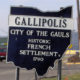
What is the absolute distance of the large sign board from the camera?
7000mm

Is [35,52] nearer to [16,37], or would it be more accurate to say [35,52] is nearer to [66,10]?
[16,37]

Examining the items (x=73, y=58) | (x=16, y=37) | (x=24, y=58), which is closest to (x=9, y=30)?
(x=16, y=37)

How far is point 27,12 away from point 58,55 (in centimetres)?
112

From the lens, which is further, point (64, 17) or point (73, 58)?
point (73, 58)

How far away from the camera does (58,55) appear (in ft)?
23.3

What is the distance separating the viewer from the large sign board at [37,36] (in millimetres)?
7000

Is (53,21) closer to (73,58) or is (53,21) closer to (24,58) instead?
(24,58)

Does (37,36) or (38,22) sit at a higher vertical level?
(38,22)

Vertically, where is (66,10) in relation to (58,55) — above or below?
above

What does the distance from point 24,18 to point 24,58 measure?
0.84m

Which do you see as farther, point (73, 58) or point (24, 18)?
point (73, 58)

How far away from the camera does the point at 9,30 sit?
276 inches

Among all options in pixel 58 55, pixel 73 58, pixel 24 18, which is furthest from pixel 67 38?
pixel 73 58

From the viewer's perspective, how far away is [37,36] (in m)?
7.05
